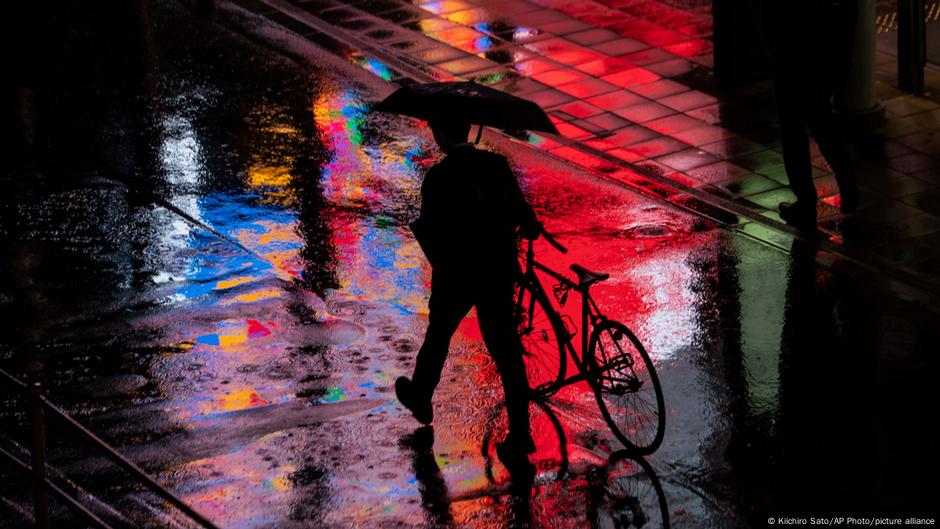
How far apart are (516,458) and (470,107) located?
1931 mm

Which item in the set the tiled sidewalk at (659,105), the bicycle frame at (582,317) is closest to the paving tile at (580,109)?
the tiled sidewalk at (659,105)

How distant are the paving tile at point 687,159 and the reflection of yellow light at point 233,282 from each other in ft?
13.3

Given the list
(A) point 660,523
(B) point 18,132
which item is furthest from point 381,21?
(A) point 660,523

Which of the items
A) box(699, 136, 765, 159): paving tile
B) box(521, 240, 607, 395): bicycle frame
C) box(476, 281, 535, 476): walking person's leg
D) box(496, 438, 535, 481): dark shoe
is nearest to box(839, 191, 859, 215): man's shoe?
box(699, 136, 765, 159): paving tile

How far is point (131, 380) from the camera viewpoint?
26.3ft

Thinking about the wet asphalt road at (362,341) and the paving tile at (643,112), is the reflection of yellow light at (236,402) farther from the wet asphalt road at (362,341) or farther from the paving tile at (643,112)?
the paving tile at (643,112)

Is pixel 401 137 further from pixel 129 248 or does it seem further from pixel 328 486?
Result: pixel 328 486

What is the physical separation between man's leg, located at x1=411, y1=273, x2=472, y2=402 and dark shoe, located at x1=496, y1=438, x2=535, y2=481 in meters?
0.54

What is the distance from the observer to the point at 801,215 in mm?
10211

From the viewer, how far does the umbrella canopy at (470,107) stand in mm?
6906

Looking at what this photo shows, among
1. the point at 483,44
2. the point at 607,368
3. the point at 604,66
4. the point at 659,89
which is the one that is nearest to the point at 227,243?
the point at 607,368

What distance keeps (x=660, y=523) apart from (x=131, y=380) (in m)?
3.47

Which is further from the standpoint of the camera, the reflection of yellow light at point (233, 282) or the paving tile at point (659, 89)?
the paving tile at point (659, 89)

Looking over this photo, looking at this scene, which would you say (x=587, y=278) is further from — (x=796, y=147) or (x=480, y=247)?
(x=796, y=147)
